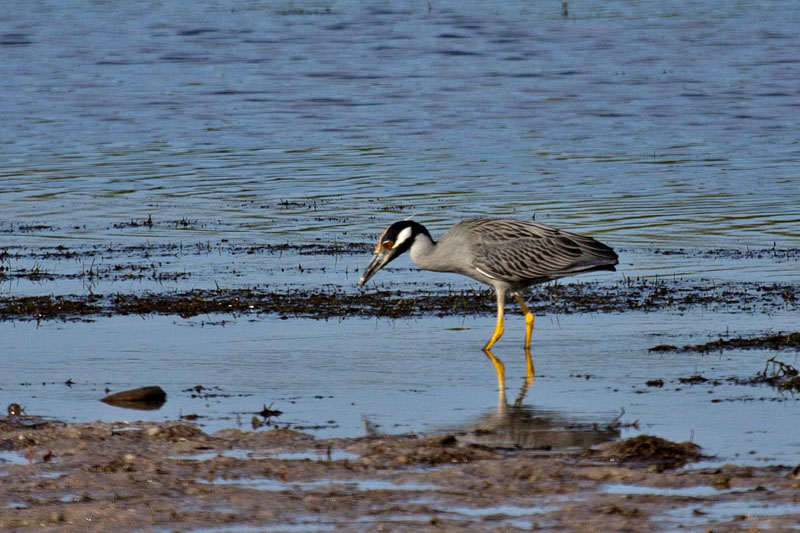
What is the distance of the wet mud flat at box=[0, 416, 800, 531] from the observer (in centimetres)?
609

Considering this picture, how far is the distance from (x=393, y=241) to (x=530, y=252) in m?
1.01

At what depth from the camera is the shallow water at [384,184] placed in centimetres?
910

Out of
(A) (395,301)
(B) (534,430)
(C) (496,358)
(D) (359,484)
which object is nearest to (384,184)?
(A) (395,301)

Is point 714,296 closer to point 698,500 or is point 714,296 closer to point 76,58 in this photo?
point 698,500

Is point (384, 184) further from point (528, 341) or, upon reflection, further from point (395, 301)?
point (528, 341)

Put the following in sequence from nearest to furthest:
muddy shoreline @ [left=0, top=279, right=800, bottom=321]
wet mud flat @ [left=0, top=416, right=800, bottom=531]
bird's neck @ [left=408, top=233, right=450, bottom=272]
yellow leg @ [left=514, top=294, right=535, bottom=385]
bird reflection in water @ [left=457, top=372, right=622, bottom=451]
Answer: wet mud flat @ [left=0, top=416, right=800, bottom=531]
bird reflection in water @ [left=457, top=372, right=622, bottom=451]
yellow leg @ [left=514, top=294, right=535, bottom=385]
bird's neck @ [left=408, top=233, right=450, bottom=272]
muddy shoreline @ [left=0, top=279, right=800, bottom=321]

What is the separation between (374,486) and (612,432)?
1658 millimetres

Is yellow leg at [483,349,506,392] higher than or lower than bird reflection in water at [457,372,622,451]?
higher

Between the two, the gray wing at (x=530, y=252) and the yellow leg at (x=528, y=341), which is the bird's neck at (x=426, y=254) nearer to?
the gray wing at (x=530, y=252)

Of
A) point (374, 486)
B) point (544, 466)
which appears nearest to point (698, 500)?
point (544, 466)

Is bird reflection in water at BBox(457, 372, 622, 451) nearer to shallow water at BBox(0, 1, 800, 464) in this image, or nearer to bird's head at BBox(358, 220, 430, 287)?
shallow water at BBox(0, 1, 800, 464)

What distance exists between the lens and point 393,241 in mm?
10992

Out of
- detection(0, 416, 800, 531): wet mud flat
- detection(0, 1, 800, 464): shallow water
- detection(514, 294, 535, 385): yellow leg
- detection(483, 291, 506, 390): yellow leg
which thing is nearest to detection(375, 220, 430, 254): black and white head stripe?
detection(0, 1, 800, 464): shallow water

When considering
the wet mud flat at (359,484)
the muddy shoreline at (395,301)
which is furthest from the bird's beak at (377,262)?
the wet mud flat at (359,484)
